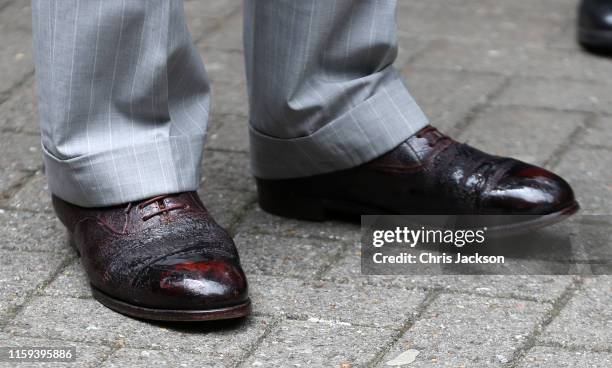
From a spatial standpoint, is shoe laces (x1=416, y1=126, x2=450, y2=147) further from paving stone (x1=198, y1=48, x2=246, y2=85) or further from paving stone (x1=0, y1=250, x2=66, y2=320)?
paving stone (x1=198, y1=48, x2=246, y2=85)

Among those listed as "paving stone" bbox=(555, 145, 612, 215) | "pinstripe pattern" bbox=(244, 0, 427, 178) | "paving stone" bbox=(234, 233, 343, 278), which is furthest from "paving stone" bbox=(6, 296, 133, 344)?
"paving stone" bbox=(555, 145, 612, 215)

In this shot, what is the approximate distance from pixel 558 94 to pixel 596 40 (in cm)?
35

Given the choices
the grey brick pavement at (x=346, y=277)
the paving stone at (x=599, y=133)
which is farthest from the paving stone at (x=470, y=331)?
the paving stone at (x=599, y=133)

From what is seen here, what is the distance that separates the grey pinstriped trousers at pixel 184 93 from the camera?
6.54 ft

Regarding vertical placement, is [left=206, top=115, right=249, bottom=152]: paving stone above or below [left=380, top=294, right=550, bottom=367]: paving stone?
below

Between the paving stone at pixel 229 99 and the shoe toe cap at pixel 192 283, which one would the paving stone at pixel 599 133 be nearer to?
the paving stone at pixel 229 99

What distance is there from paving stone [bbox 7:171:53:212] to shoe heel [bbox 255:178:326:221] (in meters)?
0.43

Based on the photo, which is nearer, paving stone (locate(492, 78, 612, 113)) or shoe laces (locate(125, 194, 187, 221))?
shoe laces (locate(125, 194, 187, 221))

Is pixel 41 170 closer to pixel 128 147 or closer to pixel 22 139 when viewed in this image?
pixel 22 139

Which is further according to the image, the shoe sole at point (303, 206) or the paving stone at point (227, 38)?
the paving stone at point (227, 38)

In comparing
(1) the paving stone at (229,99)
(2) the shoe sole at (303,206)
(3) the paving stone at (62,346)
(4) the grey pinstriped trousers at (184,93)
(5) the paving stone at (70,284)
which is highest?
(4) the grey pinstriped trousers at (184,93)

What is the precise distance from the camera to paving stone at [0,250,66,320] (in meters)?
2.07

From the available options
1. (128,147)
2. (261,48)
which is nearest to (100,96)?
(128,147)

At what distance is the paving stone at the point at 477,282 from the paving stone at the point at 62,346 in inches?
17.8
